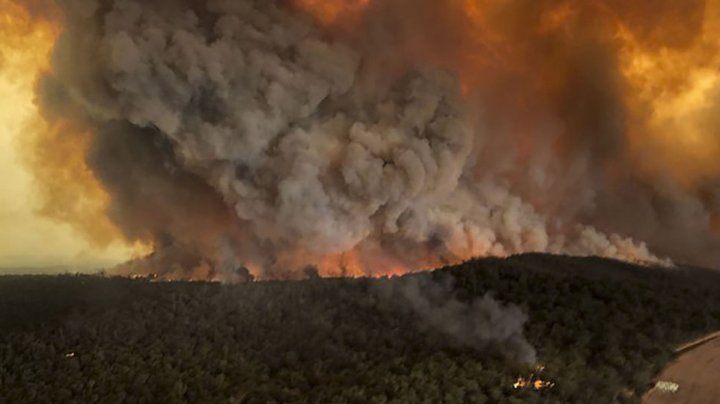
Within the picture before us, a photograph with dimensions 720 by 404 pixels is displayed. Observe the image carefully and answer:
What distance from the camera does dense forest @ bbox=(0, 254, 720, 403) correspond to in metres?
20.7

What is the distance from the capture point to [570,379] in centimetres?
2225

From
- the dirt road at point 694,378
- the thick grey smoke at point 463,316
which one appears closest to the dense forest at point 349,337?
the thick grey smoke at point 463,316

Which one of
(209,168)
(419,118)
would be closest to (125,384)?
(209,168)

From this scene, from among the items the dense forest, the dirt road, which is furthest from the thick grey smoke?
the dirt road

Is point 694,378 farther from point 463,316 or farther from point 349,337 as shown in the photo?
point 349,337

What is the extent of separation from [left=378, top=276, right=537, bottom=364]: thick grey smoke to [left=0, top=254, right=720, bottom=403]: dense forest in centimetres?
8

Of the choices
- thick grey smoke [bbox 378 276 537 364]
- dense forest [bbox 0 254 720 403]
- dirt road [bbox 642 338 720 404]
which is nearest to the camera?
dense forest [bbox 0 254 720 403]

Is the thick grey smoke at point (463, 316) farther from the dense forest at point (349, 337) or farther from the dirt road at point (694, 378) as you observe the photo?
the dirt road at point (694, 378)

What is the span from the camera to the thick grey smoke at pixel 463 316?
2433cm

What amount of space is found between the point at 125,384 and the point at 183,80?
15.7 meters

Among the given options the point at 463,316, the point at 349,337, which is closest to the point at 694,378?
the point at 463,316

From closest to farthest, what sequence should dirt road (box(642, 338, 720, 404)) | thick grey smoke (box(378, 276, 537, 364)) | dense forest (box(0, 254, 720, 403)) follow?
dense forest (box(0, 254, 720, 403)) < dirt road (box(642, 338, 720, 404)) < thick grey smoke (box(378, 276, 537, 364))

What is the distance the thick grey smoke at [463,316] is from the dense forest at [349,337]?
0.26ft

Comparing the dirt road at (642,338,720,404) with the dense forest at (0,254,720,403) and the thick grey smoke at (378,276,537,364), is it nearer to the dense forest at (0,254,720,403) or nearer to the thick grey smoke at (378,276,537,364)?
the dense forest at (0,254,720,403)
